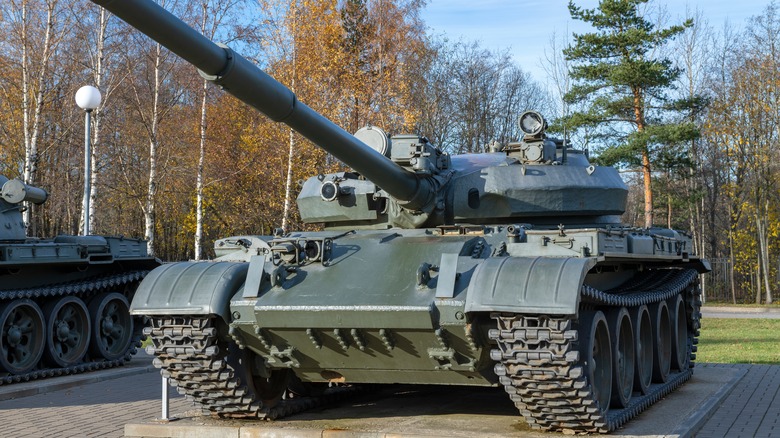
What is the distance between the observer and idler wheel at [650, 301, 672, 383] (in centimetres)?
1172

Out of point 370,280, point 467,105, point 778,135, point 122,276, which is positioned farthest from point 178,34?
point 467,105

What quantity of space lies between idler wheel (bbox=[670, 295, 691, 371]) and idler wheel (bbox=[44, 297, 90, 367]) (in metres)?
8.49

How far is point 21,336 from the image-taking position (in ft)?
45.1

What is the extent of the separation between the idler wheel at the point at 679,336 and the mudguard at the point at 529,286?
17.1ft

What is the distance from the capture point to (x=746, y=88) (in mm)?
37000

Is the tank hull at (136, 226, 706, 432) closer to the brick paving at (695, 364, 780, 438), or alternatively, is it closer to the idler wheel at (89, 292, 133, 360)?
the brick paving at (695, 364, 780, 438)

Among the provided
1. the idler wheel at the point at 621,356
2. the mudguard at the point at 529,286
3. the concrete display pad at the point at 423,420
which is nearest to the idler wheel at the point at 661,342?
the concrete display pad at the point at 423,420

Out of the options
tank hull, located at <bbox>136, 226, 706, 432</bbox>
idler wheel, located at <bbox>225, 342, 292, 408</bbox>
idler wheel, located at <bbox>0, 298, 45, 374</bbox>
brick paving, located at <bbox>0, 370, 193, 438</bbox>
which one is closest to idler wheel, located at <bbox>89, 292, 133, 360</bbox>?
idler wheel, located at <bbox>0, 298, 45, 374</bbox>

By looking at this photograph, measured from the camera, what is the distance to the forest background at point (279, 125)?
92.2ft

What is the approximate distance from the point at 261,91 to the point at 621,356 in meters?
5.13

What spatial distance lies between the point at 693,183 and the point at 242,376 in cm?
3778

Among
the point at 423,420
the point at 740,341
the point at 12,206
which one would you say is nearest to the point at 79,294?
the point at 12,206

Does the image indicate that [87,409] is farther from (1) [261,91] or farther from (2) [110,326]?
(1) [261,91]

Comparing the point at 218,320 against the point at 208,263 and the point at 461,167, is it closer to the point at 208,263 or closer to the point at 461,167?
the point at 208,263
